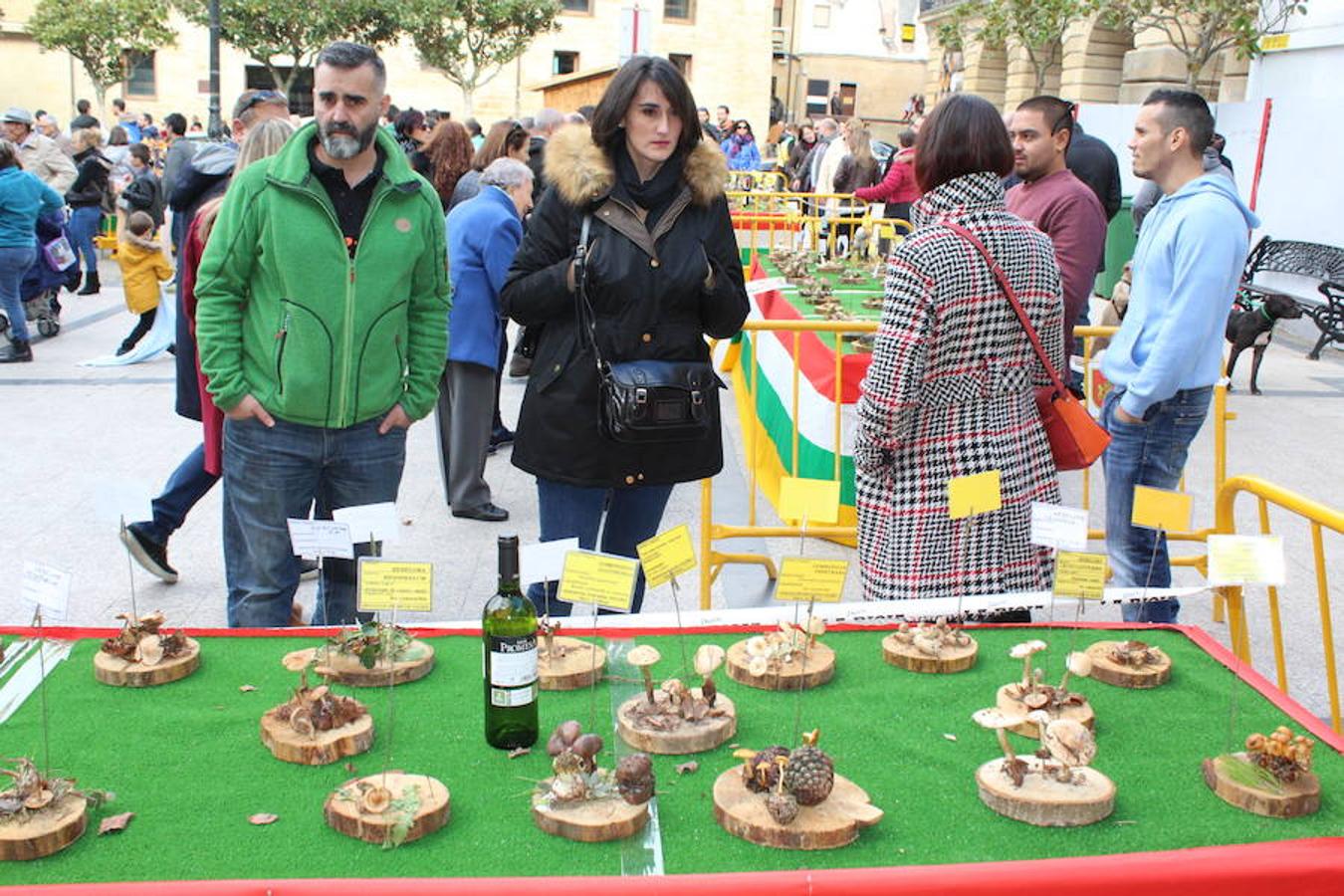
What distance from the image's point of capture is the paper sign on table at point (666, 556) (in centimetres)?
223

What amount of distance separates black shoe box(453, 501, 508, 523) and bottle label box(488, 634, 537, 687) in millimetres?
4275

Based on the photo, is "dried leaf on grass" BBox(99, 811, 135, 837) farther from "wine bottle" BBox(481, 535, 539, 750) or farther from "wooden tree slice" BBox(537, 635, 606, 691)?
"wooden tree slice" BBox(537, 635, 606, 691)

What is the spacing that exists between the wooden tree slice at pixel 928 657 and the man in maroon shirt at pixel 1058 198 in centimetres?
257

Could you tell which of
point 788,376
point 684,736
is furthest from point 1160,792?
point 788,376

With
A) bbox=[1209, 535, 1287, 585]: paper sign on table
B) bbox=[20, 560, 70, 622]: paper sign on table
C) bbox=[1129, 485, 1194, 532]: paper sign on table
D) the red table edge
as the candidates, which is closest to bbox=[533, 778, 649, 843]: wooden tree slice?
the red table edge

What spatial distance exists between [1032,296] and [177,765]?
2.18 m

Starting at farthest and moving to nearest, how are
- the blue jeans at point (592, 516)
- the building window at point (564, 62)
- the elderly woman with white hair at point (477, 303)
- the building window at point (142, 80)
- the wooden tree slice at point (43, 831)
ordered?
the building window at point (564, 62)
the building window at point (142, 80)
the elderly woman with white hair at point (477, 303)
the blue jeans at point (592, 516)
the wooden tree slice at point (43, 831)

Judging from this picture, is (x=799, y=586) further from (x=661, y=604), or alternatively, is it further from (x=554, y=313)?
(x=661, y=604)

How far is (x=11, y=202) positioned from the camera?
958cm

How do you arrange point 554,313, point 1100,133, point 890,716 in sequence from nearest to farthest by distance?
point 890,716, point 554,313, point 1100,133

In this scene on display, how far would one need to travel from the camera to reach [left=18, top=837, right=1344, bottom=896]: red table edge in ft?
5.20

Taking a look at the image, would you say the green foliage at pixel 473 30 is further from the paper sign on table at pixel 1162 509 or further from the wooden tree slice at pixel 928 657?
the wooden tree slice at pixel 928 657

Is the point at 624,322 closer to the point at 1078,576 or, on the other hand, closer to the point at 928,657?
the point at 928,657

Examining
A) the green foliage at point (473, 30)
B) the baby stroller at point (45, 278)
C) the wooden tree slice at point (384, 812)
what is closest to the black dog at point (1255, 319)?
the wooden tree slice at point (384, 812)
